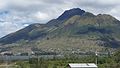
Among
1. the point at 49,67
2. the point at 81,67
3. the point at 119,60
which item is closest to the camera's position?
the point at 81,67

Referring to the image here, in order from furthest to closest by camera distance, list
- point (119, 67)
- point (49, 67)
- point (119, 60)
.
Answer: point (119, 60) → point (49, 67) → point (119, 67)

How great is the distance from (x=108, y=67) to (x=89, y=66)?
25309mm

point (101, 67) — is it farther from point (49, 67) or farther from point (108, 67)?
point (49, 67)

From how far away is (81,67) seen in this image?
84312 millimetres

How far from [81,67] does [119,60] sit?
57.1 m

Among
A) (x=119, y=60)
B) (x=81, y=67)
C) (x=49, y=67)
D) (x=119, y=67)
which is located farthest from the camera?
(x=119, y=60)

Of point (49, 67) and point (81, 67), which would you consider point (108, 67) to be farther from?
point (81, 67)

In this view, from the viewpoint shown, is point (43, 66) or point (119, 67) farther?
point (43, 66)

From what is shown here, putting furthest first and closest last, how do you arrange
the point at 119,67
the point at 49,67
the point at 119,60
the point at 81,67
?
the point at 119,60 → the point at 49,67 → the point at 119,67 → the point at 81,67

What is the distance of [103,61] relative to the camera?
5551 inches

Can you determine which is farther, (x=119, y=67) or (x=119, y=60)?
(x=119, y=60)

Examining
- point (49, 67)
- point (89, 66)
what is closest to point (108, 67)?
point (49, 67)

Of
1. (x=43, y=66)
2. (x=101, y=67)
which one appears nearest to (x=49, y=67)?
(x=43, y=66)

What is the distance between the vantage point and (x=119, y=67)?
10612 centimetres
